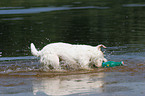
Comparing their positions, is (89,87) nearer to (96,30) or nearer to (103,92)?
(103,92)

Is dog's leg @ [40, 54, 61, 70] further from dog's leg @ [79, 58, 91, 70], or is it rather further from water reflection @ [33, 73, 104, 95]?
dog's leg @ [79, 58, 91, 70]

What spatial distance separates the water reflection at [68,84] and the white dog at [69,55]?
0.57 meters

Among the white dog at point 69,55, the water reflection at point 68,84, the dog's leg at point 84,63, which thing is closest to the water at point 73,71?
the water reflection at point 68,84

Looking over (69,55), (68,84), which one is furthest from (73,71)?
(68,84)

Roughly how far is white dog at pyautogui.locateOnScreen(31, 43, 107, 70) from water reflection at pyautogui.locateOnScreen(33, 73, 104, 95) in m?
0.57

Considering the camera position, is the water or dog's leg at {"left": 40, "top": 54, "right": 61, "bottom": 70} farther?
dog's leg at {"left": 40, "top": 54, "right": 61, "bottom": 70}

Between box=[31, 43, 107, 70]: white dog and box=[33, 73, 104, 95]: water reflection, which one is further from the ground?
box=[31, 43, 107, 70]: white dog

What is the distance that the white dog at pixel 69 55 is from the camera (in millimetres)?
9375

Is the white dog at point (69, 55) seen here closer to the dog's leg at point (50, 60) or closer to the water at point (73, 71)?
the dog's leg at point (50, 60)

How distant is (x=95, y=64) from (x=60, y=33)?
7.78m

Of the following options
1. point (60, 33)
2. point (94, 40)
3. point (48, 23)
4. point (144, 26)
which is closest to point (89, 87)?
point (94, 40)

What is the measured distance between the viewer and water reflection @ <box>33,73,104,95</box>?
743cm

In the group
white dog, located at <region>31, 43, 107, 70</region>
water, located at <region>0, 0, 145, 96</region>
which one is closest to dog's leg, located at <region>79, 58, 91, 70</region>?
white dog, located at <region>31, 43, 107, 70</region>

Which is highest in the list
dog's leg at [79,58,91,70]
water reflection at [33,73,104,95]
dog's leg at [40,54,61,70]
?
dog's leg at [40,54,61,70]
